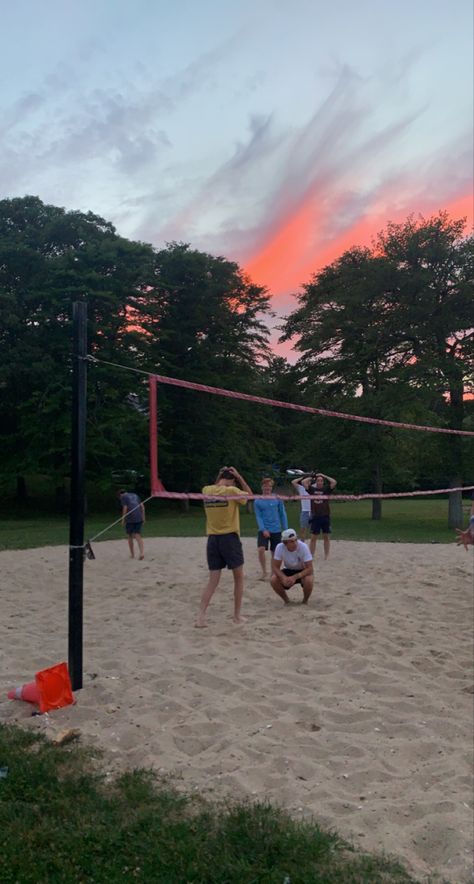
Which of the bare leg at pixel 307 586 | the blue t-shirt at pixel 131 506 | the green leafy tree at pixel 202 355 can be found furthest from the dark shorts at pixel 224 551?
the green leafy tree at pixel 202 355

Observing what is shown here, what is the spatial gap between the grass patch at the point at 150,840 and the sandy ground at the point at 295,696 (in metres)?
0.24

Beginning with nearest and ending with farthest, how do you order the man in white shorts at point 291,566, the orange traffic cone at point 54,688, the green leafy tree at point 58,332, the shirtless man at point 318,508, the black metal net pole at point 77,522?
1. the orange traffic cone at point 54,688
2. the black metal net pole at point 77,522
3. the man in white shorts at point 291,566
4. the shirtless man at point 318,508
5. the green leafy tree at point 58,332

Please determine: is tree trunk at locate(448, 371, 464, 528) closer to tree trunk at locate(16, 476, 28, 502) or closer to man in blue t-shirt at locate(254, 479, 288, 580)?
man in blue t-shirt at locate(254, 479, 288, 580)

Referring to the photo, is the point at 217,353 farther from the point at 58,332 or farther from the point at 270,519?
the point at 270,519

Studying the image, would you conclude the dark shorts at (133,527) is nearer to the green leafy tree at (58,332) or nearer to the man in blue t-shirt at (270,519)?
the man in blue t-shirt at (270,519)

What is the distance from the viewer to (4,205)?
87.2ft

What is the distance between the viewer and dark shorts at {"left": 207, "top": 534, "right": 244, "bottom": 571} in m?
6.14

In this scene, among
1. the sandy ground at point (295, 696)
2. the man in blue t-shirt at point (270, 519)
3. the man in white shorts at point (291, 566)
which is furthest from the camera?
the man in blue t-shirt at point (270, 519)

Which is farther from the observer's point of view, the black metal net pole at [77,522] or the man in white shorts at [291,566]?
the man in white shorts at [291,566]

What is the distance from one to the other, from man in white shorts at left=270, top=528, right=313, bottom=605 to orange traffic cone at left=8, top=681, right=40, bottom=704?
3.40m

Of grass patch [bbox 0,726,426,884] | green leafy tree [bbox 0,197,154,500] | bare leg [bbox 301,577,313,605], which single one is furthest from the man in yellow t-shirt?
green leafy tree [bbox 0,197,154,500]

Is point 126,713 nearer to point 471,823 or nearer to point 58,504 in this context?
point 471,823

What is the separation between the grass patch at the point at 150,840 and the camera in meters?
2.36

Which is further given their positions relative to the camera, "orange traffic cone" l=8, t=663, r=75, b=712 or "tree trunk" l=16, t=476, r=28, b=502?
"tree trunk" l=16, t=476, r=28, b=502
